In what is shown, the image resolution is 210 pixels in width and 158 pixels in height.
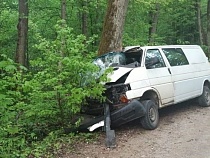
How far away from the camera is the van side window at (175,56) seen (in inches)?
336

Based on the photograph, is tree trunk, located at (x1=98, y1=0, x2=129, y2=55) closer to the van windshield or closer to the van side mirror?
the van windshield

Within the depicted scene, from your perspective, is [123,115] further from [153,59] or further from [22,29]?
[22,29]

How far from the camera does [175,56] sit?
8820 mm

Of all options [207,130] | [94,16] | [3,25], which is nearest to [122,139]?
[207,130]

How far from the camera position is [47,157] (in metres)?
5.82

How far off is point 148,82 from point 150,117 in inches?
35.1

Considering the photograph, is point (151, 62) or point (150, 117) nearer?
point (150, 117)

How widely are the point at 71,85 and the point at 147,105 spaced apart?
1.98 metres

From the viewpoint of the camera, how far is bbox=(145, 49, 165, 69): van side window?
304 inches

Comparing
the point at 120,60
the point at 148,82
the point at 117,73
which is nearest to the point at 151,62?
the point at 148,82

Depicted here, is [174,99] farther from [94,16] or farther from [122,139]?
[94,16]

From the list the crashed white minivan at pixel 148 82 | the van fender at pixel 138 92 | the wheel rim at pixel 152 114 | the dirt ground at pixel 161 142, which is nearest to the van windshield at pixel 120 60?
the crashed white minivan at pixel 148 82

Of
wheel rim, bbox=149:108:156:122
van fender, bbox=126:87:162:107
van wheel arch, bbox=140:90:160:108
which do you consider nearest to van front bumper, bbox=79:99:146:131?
van fender, bbox=126:87:162:107

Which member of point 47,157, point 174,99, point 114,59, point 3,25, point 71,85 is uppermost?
point 3,25
